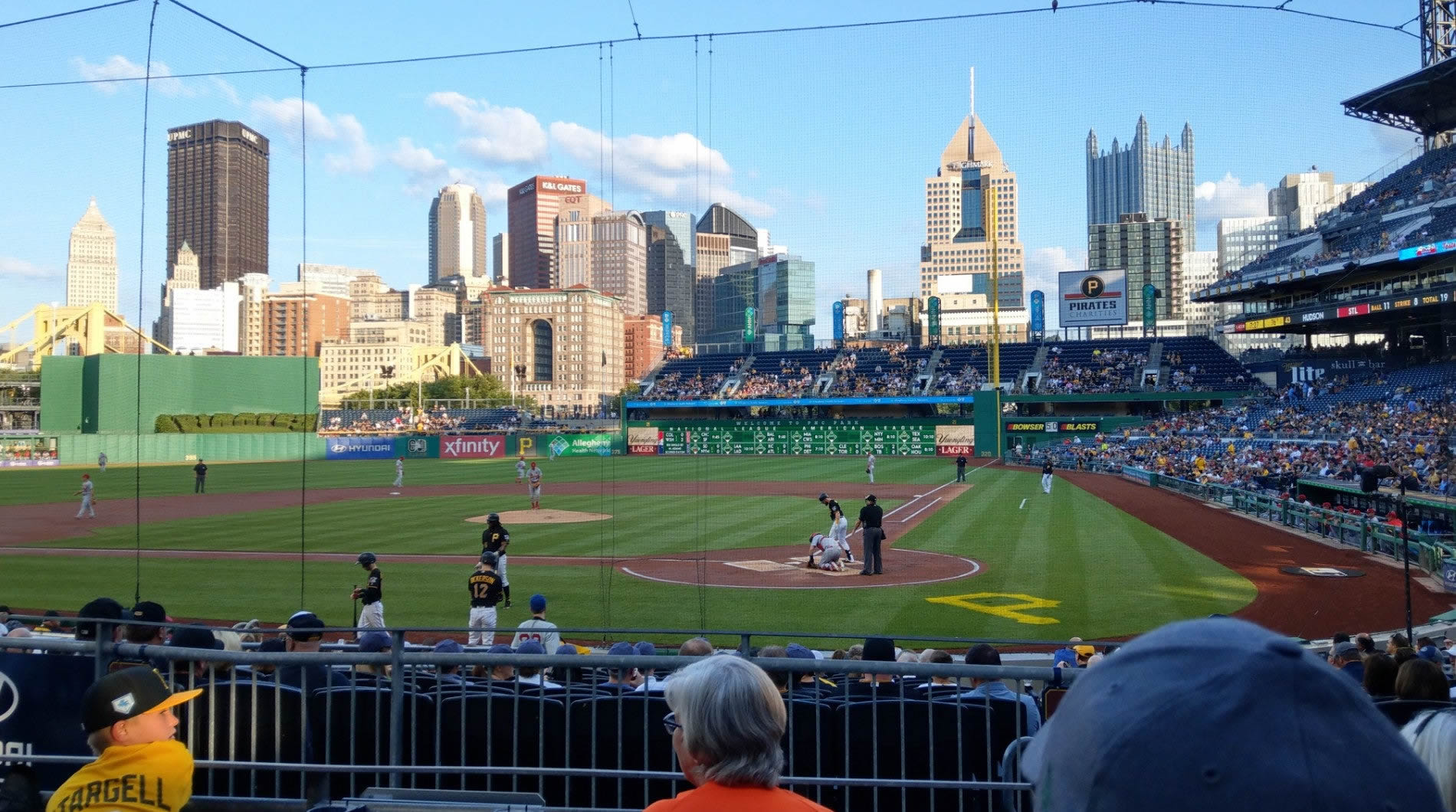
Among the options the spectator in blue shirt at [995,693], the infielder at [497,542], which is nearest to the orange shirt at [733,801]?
the spectator in blue shirt at [995,693]

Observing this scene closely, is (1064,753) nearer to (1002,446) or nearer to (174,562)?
(174,562)

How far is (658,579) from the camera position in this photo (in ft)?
66.3

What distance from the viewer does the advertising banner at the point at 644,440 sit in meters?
73.1

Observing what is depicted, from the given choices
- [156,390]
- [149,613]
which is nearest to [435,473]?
[156,390]

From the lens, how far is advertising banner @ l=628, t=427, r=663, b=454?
240ft

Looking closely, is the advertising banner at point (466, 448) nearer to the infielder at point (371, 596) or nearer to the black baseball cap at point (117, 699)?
the infielder at point (371, 596)

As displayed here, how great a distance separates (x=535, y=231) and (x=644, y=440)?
68886 millimetres

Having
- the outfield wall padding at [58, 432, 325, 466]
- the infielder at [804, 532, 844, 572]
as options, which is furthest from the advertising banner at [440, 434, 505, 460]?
the infielder at [804, 532, 844, 572]

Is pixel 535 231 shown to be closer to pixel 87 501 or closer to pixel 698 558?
pixel 87 501

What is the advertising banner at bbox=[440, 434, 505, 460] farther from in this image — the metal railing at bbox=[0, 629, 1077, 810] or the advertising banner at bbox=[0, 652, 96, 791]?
the metal railing at bbox=[0, 629, 1077, 810]

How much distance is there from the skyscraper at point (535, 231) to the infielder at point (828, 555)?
14562mm

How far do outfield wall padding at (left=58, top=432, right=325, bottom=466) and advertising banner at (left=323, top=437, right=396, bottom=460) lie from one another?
4.42 metres

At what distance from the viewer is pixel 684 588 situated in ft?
63.3

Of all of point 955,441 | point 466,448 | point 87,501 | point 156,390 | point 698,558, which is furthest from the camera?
point 466,448
